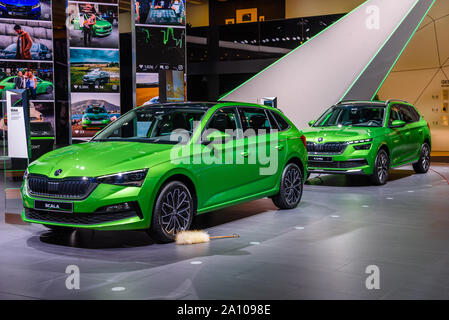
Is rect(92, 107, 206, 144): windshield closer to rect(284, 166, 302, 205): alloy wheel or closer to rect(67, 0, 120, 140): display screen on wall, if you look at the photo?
rect(284, 166, 302, 205): alloy wheel

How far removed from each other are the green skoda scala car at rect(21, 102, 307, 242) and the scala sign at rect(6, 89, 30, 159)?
1.28 meters

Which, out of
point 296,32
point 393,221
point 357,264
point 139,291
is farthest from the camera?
point 296,32

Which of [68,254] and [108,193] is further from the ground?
[108,193]

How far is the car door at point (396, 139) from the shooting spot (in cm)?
1136

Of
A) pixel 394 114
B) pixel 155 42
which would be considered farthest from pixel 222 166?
pixel 155 42

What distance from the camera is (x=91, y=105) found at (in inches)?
545

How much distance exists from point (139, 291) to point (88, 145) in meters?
2.71

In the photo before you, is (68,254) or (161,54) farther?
(161,54)

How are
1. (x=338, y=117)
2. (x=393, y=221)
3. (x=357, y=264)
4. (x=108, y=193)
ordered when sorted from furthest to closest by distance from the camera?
(x=338, y=117) < (x=393, y=221) < (x=108, y=193) < (x=357, y=264)

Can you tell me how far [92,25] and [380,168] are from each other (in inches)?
295

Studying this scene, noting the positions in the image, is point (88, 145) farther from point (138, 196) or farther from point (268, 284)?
point (268, 284)

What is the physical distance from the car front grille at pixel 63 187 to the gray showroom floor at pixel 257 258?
578mm

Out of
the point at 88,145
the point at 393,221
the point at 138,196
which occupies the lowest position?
the point at 393,221
